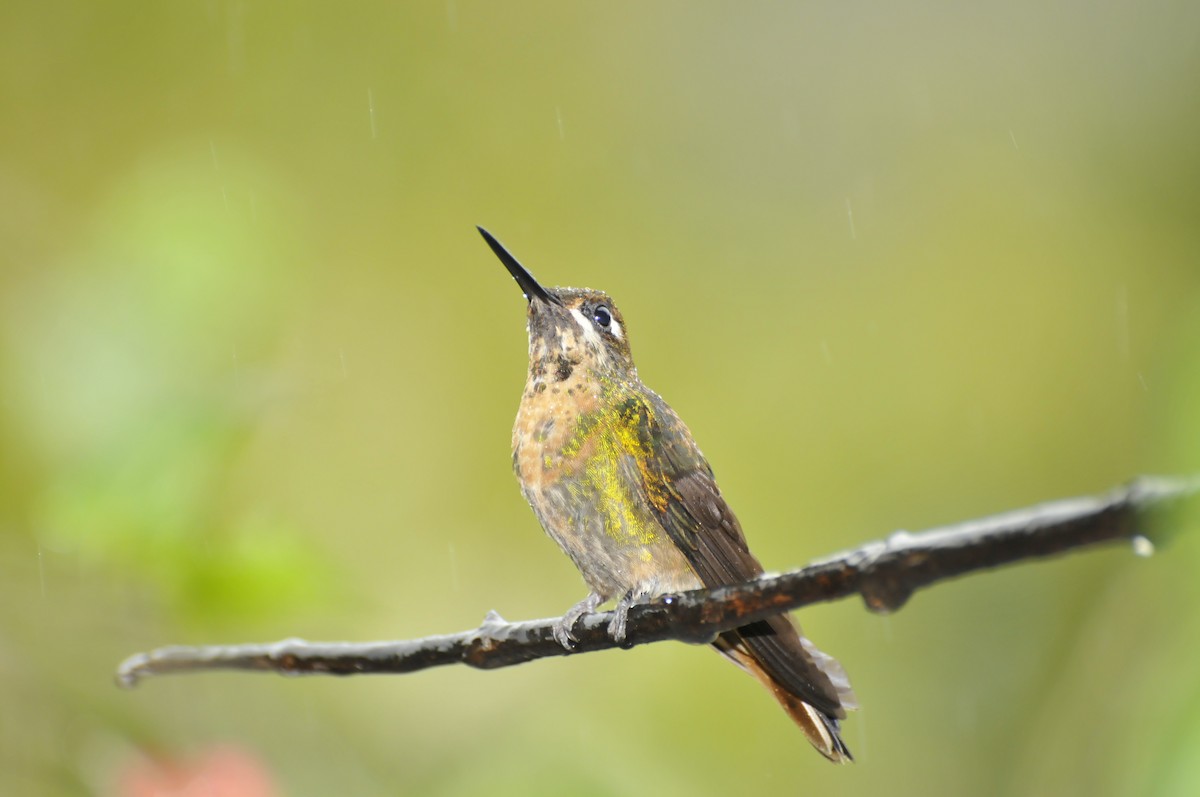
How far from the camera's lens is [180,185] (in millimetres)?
1502

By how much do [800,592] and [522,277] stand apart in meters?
0.67

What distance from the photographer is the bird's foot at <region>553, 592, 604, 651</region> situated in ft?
3.02

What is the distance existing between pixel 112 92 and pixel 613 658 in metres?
2.43

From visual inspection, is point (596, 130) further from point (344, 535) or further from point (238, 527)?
point (238, 527)

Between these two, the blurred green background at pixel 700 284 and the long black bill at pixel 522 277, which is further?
the blurred green background at pixel 700 284

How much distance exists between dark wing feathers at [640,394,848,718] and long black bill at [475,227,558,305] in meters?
0.17

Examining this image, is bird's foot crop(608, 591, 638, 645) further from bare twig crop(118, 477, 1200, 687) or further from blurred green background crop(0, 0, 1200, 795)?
blurred green background crop(0, 0, 1200, 795)

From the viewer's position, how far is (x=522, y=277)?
1.22 metres

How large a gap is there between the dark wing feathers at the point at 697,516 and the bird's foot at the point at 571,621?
0.45 ft

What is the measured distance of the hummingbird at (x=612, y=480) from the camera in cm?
112

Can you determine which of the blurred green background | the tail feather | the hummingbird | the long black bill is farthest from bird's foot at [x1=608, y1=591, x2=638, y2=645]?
the blurred green background

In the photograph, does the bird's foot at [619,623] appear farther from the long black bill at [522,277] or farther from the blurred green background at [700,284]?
the blurred green background at [700,284]

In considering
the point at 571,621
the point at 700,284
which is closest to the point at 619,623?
the point at 571,621

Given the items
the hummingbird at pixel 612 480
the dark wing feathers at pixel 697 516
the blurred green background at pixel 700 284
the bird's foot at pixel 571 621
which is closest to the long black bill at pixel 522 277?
the hummingbird at pixel 612 480
